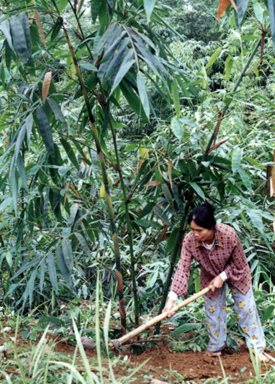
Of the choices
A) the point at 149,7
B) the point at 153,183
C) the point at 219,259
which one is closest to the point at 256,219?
the point at 219,259

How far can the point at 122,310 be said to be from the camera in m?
2.22

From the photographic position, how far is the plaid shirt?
2.22m

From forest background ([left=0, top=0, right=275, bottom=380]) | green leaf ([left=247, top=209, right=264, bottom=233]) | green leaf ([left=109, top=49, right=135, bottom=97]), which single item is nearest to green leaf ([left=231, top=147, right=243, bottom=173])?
forest background ([left=0, top=0, right=275, bottom=380])

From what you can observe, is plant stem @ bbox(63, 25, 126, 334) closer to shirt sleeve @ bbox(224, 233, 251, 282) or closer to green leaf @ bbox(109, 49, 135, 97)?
green leaf @ bbox(109, 49, 135, 97)

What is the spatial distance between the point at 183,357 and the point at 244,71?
1542 millimetres

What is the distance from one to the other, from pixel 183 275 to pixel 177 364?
46 centimetres

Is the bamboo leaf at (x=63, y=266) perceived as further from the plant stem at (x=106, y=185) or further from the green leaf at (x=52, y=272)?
the plant stem at (x=106, y=185)

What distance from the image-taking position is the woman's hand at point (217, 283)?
222 centimetres

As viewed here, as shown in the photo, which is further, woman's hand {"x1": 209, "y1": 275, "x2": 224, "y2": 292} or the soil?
woman's hand {"x1": 209, "y1": 275, "x2": 224, "y2": 292}

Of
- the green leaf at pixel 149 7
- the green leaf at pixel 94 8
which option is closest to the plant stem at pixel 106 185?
the green leaf at pixel 94 8

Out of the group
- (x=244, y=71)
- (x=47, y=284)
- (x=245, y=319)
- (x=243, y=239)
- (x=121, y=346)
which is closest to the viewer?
(x=244, y=71)

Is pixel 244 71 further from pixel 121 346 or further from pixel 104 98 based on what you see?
pixel 121 346

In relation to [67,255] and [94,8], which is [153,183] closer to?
[67,255]

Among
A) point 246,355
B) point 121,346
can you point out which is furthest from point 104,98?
point 246,355
